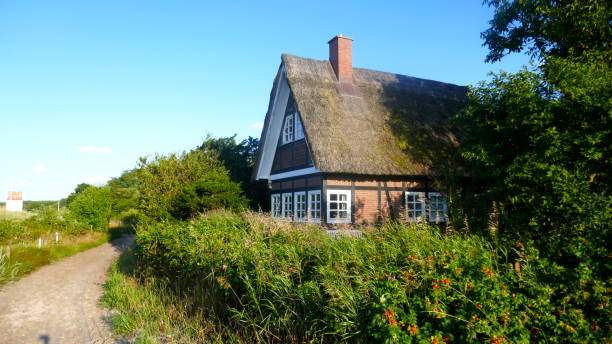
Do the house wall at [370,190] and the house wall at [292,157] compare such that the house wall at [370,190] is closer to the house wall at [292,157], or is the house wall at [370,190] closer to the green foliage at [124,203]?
the house wall at [292,157]

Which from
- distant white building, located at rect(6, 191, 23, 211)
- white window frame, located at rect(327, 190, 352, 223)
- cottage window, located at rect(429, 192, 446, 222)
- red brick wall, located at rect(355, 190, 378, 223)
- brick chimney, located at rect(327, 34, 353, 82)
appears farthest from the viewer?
distant white building, located at rect(6, 191, 23, 211)

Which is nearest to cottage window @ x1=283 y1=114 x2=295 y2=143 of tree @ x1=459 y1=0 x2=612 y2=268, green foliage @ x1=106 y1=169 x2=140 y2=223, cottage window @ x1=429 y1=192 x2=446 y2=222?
cottage window @ x1=429 y1=192 x2=446 y2=222

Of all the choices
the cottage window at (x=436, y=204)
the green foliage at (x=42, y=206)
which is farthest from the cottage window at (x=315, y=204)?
the green foliage at (x=42, y=206)

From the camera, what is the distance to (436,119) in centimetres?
1497

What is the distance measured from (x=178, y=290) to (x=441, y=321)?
5148 millimetres

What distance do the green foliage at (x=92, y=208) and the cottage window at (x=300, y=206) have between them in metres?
11.4

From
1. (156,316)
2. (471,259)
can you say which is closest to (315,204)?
(156,316)

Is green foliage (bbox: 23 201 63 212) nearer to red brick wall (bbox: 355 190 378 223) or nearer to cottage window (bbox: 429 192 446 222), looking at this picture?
red brick wall (bbox: 355 190 378 223)

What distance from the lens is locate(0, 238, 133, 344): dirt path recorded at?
6.33m

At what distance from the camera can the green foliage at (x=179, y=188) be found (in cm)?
1209

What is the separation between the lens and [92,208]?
19.4m

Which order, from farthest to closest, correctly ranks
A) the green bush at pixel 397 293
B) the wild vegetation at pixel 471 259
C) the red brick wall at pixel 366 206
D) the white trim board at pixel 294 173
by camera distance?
the white trim board at pixel 294 173
the red brick wall at pixel 366 206
the wild vegetation at pixel 471 259
the green bush at pixel 397 293

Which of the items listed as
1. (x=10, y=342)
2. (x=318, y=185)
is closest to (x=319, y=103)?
(x=318, y=185)

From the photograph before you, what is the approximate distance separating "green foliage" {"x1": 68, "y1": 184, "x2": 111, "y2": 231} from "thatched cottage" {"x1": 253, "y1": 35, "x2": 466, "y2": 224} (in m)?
9.12
